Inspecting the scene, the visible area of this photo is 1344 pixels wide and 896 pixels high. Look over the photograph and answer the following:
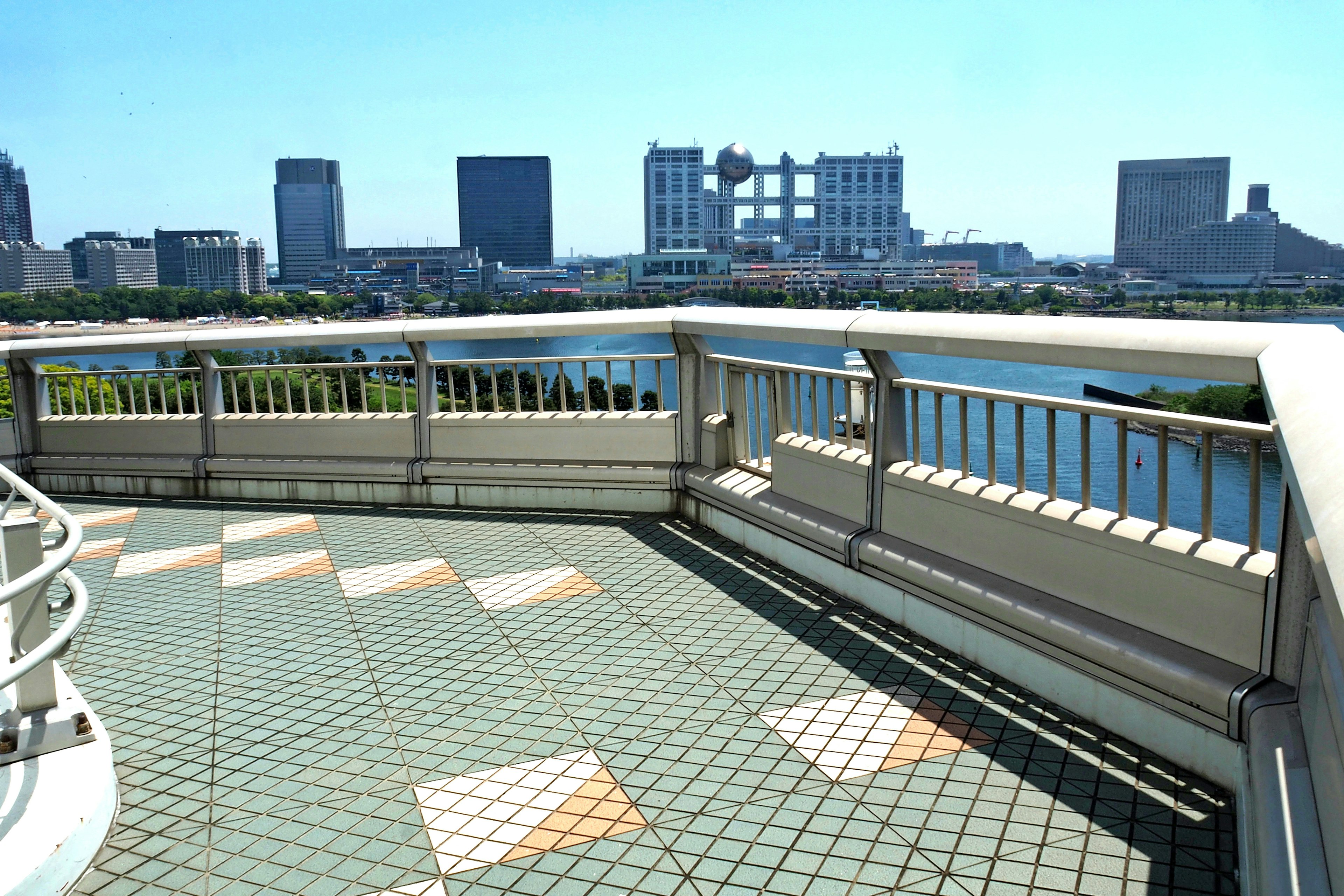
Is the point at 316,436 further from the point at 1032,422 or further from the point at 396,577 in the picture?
the point at 1032,422

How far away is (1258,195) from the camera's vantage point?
127562 mm

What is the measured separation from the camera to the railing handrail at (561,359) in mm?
5988

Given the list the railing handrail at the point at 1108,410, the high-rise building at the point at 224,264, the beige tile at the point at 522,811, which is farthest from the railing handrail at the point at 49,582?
the high-rise building at the point at 224,264

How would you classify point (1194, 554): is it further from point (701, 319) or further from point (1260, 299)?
point (1260, 299)

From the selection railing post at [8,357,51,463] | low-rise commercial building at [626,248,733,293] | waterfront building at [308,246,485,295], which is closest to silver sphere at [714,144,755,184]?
waterfront building at [308,246,485,295]

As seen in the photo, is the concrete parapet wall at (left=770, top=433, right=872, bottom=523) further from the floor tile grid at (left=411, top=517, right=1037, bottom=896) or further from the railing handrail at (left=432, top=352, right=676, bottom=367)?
the railing handrail at (left=432, top=352, right=676, bottom=367)

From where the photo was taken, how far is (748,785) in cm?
283

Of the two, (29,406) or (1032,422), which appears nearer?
(29,406)

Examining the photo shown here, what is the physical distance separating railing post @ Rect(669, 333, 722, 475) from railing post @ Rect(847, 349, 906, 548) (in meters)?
1.78

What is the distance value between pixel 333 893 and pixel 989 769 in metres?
1.80

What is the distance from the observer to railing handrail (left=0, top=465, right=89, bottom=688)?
1.99 metres

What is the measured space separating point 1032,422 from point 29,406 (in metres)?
27.3

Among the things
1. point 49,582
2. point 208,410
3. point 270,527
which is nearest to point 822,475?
point 49,582

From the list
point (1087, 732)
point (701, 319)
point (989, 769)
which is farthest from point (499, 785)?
point (701, 319)
